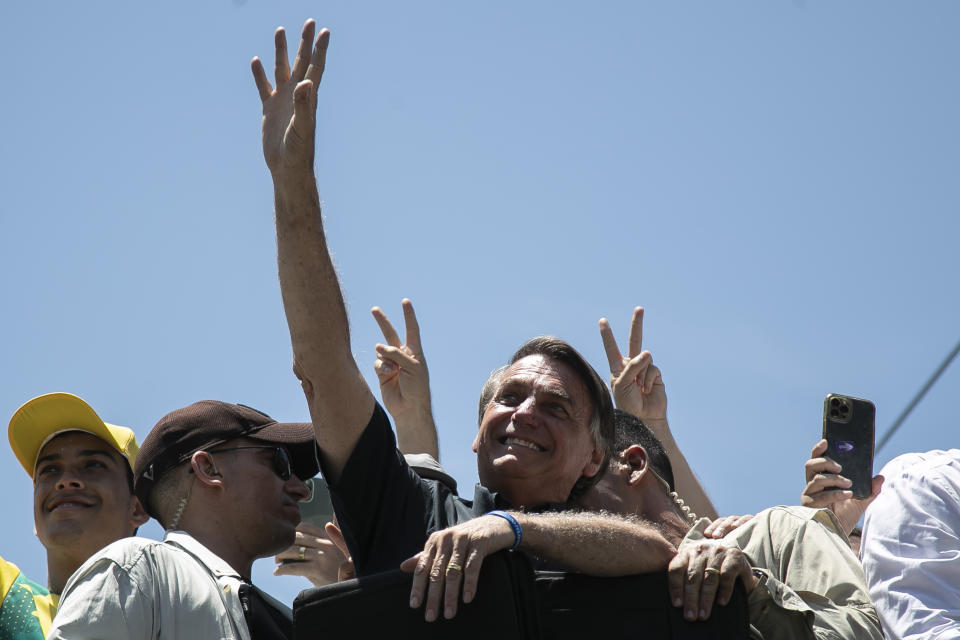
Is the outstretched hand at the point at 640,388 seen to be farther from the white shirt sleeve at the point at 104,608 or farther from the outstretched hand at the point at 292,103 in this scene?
the white shirt sleeve at the point at 104,608

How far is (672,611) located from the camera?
10.7ft

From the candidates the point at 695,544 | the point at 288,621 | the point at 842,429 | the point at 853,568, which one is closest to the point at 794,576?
the point at 853,568

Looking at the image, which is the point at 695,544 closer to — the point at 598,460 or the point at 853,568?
the point at 853,568

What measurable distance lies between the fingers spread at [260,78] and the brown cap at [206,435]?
41.9 inches

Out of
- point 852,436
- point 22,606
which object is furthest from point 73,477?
point 852,436

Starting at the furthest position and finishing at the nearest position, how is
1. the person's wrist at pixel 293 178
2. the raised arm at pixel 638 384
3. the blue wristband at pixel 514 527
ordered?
the raised arm at pixel 638 384 < the person's wrist at pixel 293 178 < the blue wristband at pixel 514 527

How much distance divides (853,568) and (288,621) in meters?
1.66

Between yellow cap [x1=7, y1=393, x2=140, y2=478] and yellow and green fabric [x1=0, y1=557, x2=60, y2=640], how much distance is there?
59 cm

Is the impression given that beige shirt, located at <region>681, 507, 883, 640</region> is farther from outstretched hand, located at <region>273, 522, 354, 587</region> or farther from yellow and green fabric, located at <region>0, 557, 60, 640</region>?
yellow and green fabric, located at <region>0, 557, 60, 640</region>

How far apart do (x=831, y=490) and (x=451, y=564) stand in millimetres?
1823

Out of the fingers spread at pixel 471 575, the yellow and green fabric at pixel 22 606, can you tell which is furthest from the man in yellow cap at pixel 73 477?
the fingers spread at pixel 471 575

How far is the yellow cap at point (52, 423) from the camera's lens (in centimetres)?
502

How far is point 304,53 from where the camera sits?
407 centimetres

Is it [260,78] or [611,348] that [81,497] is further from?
[611,348]
